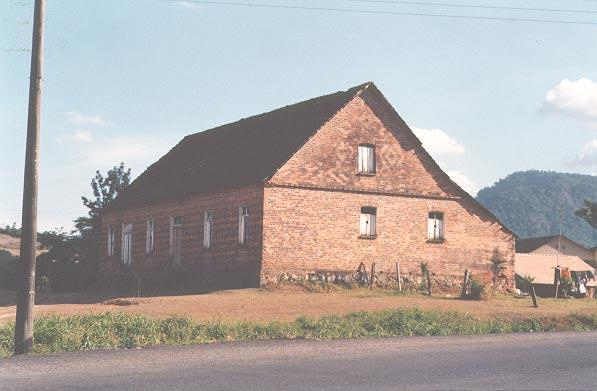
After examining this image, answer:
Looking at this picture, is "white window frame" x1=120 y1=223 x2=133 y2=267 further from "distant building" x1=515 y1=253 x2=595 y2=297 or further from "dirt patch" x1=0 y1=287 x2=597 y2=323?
"distant building" x1=515 y1=253 x2=595 y2=297

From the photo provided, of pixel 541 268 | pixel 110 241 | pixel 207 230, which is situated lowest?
pixel 541 268

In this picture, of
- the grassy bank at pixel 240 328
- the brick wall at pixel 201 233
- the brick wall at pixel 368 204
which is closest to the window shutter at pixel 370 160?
the brick wall at pixel 368 204

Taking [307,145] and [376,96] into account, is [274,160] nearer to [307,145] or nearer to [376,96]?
[307,145]

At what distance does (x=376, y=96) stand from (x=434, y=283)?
809 centimetres

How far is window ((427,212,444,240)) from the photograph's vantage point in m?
34.3

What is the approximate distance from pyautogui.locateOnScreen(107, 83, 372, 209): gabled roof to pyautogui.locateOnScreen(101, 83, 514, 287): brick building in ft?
0.33

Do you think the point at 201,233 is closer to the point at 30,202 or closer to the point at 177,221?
the point at 177,221

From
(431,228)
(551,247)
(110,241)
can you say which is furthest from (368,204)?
(551,247)

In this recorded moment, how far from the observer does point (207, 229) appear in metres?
34.0

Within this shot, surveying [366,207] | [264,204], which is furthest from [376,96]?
[264,204]

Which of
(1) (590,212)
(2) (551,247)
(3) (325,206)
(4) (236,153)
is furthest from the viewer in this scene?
(2) (551,247)

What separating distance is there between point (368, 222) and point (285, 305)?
934 cm

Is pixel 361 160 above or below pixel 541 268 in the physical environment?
above

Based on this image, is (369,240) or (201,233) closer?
(369,240)
